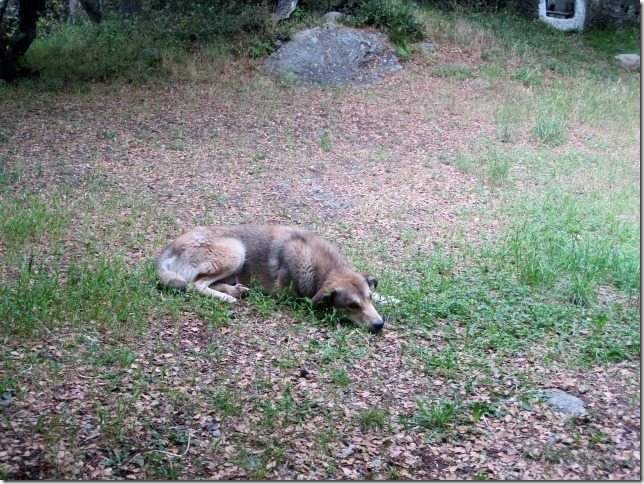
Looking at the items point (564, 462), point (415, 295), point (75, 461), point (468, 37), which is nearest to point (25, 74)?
point (468, 37)

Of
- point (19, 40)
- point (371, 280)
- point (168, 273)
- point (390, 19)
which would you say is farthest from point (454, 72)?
point (168, 273)

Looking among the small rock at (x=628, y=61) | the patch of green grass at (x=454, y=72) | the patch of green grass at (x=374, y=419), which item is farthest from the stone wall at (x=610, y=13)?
the patch of green grass at (x=374, y=419)

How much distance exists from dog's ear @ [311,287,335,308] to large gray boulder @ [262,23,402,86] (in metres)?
9.99

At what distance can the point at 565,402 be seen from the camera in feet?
17.0

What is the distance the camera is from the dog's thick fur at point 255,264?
7086mm

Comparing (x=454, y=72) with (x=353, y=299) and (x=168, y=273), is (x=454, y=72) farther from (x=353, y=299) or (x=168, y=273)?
(x=168, y=273)

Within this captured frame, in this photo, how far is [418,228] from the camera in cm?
934

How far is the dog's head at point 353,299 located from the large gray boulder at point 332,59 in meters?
9.90

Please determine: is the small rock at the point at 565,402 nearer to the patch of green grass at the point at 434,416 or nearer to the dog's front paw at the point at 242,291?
the patch of green grass at the point at 434,416

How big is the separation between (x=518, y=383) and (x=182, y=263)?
361 centimetres

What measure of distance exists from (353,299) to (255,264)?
1330 millimetres

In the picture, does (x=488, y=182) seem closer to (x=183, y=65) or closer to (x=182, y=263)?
(x=182, y=263)

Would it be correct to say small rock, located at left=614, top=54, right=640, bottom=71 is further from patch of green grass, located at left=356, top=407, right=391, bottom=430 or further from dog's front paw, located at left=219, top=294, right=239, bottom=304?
patch of green grass, located at left=356, top=407, right=391, bottom=430

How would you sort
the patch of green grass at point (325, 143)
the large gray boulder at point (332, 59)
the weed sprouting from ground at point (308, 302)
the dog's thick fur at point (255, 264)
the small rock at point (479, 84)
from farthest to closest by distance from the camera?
the large gray boulder at point (332, 59) → the small rock at point (479, 84) → the patch of green grass at point (325, 143) → the dog's thick fur at point (255, 264) → the weed sprouting from ground at point (308, 302)
